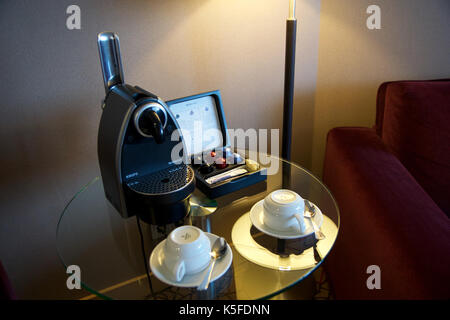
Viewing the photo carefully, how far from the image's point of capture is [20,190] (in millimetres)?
1109

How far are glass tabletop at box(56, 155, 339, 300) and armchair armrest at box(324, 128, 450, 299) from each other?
0.10 meters

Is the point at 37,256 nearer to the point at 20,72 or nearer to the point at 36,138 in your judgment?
the point at 36,138

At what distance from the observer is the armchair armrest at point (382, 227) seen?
2.49 feet

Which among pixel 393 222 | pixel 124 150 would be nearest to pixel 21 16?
pixel 124 150

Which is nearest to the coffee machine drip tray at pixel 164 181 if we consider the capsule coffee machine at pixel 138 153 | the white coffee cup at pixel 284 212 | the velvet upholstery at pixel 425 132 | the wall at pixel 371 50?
the capsule coffee machine at pixel 138 153

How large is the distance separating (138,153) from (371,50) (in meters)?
1.02

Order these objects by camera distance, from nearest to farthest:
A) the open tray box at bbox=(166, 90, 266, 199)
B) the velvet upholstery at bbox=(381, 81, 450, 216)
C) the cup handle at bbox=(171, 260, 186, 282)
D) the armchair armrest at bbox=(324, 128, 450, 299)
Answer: the cup handle at bbox=(171, 260, 186, 282) → the armchair armrest at bbox=(324, 128, 450, 299) → the open tray box at bbox=(166, 90, 266, 199) → the velvet upholstery at bbox=(381, 81, 450, 216)

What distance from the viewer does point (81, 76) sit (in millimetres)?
1057

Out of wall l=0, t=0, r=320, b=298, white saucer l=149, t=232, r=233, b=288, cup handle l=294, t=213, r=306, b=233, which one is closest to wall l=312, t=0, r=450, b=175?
wall l=0, t=0, r=320, b=298

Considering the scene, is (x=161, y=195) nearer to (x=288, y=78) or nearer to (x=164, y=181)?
(x=164, y=181)

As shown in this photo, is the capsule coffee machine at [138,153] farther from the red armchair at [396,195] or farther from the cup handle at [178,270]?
the red armchair at [396,195]

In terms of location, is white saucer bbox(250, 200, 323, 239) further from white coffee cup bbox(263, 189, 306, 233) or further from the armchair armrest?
the armchair armrest

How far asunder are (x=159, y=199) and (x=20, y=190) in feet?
1.91

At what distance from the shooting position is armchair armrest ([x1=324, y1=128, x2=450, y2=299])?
29.9 inches
